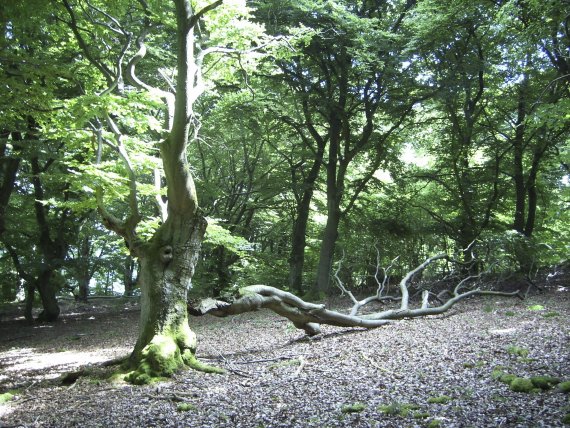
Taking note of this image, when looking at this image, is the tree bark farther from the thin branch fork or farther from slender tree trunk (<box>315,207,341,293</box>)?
slender tree trunk (<box>315,207,341,293</box>)

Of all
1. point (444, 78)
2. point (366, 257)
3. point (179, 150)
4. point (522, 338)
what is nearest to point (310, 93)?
point (444, 78)

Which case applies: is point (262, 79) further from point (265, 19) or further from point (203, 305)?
point (203, 305)

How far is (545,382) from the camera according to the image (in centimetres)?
405

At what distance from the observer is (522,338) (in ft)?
20.1

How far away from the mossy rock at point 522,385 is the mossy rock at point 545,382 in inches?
1.7

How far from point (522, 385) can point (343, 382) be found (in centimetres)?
190

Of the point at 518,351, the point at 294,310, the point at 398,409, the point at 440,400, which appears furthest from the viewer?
the point at 294,310

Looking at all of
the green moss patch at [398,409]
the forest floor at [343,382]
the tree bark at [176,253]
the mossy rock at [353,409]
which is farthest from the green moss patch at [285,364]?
the green moss patch at [398,409]

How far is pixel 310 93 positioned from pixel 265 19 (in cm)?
269

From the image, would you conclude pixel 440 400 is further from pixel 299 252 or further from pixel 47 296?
pixel 47 296

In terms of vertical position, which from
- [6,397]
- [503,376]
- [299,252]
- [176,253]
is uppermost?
[299,252]

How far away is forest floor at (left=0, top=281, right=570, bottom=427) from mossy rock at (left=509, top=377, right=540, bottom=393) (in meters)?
0.05

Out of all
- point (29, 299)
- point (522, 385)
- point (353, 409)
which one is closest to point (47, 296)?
point (29, 299)

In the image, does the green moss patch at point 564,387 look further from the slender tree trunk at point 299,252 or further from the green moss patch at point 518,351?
the slender tree trunk at point 299,252
